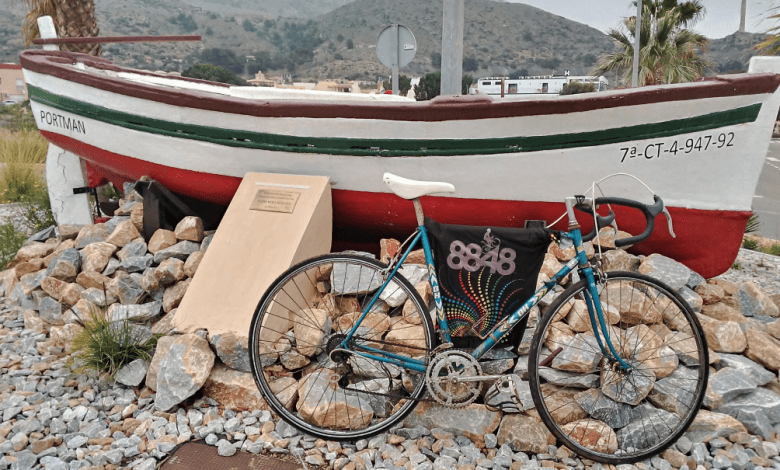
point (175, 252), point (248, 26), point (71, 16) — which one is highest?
point (248, 26)

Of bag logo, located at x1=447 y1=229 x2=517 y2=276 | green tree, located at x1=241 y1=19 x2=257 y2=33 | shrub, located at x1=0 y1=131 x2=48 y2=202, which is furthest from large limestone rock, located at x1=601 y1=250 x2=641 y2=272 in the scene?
green tree, located at x1=241 y1=19 x2=257 y2=33

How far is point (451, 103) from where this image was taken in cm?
357

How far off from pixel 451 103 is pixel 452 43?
127 cm

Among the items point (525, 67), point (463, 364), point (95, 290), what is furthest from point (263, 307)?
point (525, 67)

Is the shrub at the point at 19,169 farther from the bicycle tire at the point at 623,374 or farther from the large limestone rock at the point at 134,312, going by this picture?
the bicycle tire at the point at 623,374

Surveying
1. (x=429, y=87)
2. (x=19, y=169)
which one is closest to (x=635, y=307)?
(x=19, y=169)

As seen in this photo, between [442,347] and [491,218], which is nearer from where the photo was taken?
[442,347]

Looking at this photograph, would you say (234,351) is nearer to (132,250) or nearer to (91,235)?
(132,250)

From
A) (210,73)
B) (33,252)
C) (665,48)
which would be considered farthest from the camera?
(210,73)

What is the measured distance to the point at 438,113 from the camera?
3.60 m

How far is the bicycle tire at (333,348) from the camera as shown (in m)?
2.67

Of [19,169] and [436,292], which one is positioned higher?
[436,292]

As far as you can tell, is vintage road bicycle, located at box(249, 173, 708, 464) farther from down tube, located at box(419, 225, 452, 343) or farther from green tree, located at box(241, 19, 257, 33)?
green tree, located at box(241, 19, 257, 33)

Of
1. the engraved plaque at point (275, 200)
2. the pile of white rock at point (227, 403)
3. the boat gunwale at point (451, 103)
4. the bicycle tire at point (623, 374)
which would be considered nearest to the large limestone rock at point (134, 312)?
the pile of white rock at point (227, 403)
